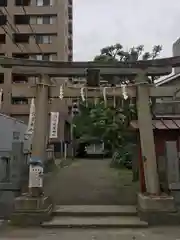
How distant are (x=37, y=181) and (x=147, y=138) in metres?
3.66

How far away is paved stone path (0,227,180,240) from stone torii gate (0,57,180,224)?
3.47 feet

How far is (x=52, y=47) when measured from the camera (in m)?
44.2

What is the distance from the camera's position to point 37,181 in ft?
34.2

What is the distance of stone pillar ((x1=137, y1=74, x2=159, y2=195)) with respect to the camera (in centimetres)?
1039

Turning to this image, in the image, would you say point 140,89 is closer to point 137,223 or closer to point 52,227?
point 137,223

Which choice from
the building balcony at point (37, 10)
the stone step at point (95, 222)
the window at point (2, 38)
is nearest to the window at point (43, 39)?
the building balcony at point (37, 10)

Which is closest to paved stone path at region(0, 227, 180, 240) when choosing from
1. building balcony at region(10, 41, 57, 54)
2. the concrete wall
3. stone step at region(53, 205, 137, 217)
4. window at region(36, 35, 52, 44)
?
stone step at region(53, 205, 137, 217)

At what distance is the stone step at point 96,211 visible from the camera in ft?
35.0

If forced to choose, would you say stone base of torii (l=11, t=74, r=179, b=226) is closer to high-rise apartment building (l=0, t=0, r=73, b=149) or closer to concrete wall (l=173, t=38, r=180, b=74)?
concrete wall (l=173, t=38, r=180, b=74)

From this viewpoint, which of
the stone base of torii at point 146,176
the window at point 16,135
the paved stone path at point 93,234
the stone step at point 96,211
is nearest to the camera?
the paved stone path at point 93,234

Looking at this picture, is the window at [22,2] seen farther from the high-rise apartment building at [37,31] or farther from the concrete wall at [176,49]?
the concrete wall at [176,49]

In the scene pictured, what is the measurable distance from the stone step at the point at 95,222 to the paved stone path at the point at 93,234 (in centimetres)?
23

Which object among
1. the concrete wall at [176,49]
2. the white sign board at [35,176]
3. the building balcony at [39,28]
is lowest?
the white sign board at [35,176]

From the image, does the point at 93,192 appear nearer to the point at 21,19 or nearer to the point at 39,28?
the point at 39,28
